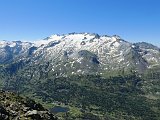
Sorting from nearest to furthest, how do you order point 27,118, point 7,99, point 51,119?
point 27,118, point 51,119, point 7,99

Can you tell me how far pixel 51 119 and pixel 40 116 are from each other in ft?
15.5

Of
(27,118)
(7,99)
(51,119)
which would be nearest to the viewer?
(27,118)

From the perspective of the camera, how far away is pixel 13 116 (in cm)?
8969

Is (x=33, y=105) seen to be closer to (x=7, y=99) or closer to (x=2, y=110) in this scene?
(x=7, y=99)

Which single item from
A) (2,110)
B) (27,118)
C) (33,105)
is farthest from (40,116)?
(33,105)

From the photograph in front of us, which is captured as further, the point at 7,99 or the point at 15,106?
the point at 7,99

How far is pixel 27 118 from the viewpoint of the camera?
86750 millimetres

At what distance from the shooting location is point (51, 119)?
9369 cm

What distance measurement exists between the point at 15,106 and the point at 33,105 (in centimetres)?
1385

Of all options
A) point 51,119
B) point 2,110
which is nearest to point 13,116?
point 2,110

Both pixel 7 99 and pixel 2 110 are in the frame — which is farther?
pixel 7 99

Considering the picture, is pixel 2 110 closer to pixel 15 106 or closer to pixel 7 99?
pixel 15 106

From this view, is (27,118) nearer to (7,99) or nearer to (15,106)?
(15,106)

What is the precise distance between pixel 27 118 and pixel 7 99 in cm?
2306
